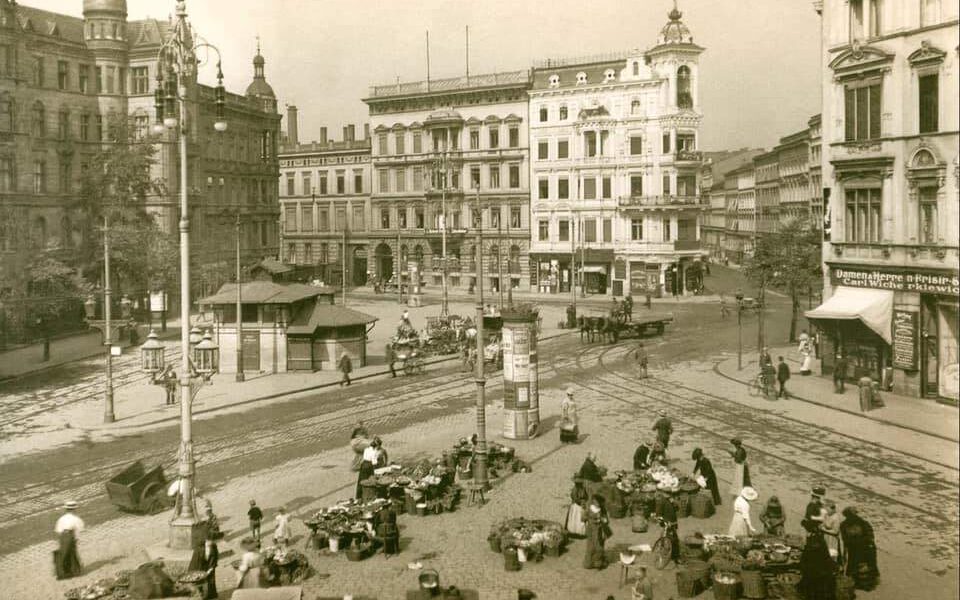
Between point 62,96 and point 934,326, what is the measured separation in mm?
43185

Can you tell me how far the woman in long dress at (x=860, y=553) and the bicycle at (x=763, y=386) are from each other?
47.5 ft

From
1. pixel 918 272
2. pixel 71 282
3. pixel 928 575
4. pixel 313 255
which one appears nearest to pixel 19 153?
pixel 71 282

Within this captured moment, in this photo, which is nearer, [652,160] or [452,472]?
[452,472]

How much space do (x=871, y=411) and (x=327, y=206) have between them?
5558cm

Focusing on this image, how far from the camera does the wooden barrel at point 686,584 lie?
1438 cm

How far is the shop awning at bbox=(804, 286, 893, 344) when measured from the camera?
2256cm

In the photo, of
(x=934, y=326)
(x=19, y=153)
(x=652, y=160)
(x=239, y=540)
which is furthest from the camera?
(x=652, y=160)

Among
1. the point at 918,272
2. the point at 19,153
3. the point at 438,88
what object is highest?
the point at 438,88

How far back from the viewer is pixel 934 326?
2159 centimetres

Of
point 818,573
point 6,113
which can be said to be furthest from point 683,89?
point 818,573

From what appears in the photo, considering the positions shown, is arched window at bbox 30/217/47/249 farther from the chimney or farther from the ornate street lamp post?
the ornate street lamp post

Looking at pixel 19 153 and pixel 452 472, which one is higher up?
pixel 19 153

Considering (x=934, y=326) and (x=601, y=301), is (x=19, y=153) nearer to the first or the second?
(x=601, y=301)

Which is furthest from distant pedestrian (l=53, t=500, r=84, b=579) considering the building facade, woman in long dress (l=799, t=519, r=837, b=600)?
the building facade
